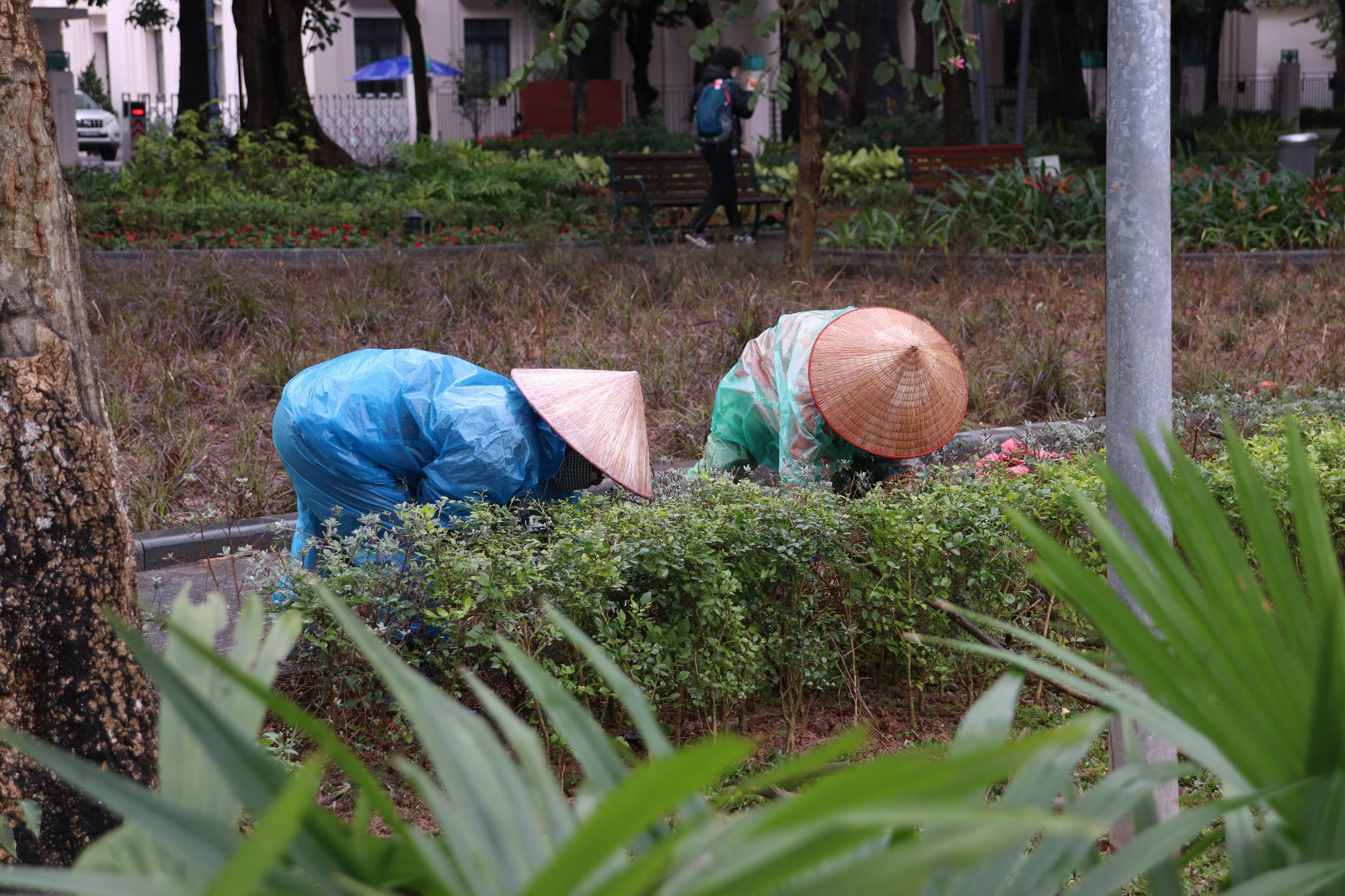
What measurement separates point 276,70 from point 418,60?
691 centimetres

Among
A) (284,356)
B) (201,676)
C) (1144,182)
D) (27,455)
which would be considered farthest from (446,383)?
(284,356)

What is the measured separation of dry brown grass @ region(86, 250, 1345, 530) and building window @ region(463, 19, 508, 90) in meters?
25.5

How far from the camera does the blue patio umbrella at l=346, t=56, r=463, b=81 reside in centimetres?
2973

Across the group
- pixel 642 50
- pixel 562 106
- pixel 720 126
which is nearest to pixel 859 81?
pixel 642 50

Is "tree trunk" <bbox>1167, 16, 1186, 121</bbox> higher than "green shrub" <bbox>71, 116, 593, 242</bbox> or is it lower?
higher

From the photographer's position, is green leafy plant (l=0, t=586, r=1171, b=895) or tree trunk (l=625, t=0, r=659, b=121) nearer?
green leafy plant (l=0, t=586, r=1171, b=895)

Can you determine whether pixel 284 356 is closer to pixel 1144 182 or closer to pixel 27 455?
pixel 27 455

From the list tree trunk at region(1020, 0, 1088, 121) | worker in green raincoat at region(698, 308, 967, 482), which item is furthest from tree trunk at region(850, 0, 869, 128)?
worker in green raincoat at region(698, 308, 967, 482)

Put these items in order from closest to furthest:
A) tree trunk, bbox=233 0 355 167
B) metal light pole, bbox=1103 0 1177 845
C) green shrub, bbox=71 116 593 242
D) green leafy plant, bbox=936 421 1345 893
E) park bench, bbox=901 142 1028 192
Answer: green leafy plant, bbox=936 421 1345 893 < metal light pole, bbox=1103 0 1177 845 < green shrub, bbox=71 116 593 242 < park bench, bbox=901 142 1028 192 < tree trunk, bbox=233 0 355 167

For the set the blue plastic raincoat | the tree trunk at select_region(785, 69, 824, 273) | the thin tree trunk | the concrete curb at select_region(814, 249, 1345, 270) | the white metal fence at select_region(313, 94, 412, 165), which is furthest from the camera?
the white metal fence at select_region(313, 94, 412, 165)

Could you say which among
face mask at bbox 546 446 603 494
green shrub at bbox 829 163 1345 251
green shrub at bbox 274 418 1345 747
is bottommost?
green shrub at bbox 274 418 1345 747

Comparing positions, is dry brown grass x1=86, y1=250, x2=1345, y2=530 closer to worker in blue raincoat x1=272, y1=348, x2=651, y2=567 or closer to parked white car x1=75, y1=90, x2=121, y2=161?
worker in blue raincoat x1=272, y1=348, x2=651, y2=567

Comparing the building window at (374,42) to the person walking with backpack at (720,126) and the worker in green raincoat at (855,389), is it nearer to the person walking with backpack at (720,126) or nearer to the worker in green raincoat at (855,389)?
the person walking with backpack at (720,126)

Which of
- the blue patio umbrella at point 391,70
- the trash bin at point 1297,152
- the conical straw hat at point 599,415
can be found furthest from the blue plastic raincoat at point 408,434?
the blue patio umbrella at point 391,70
